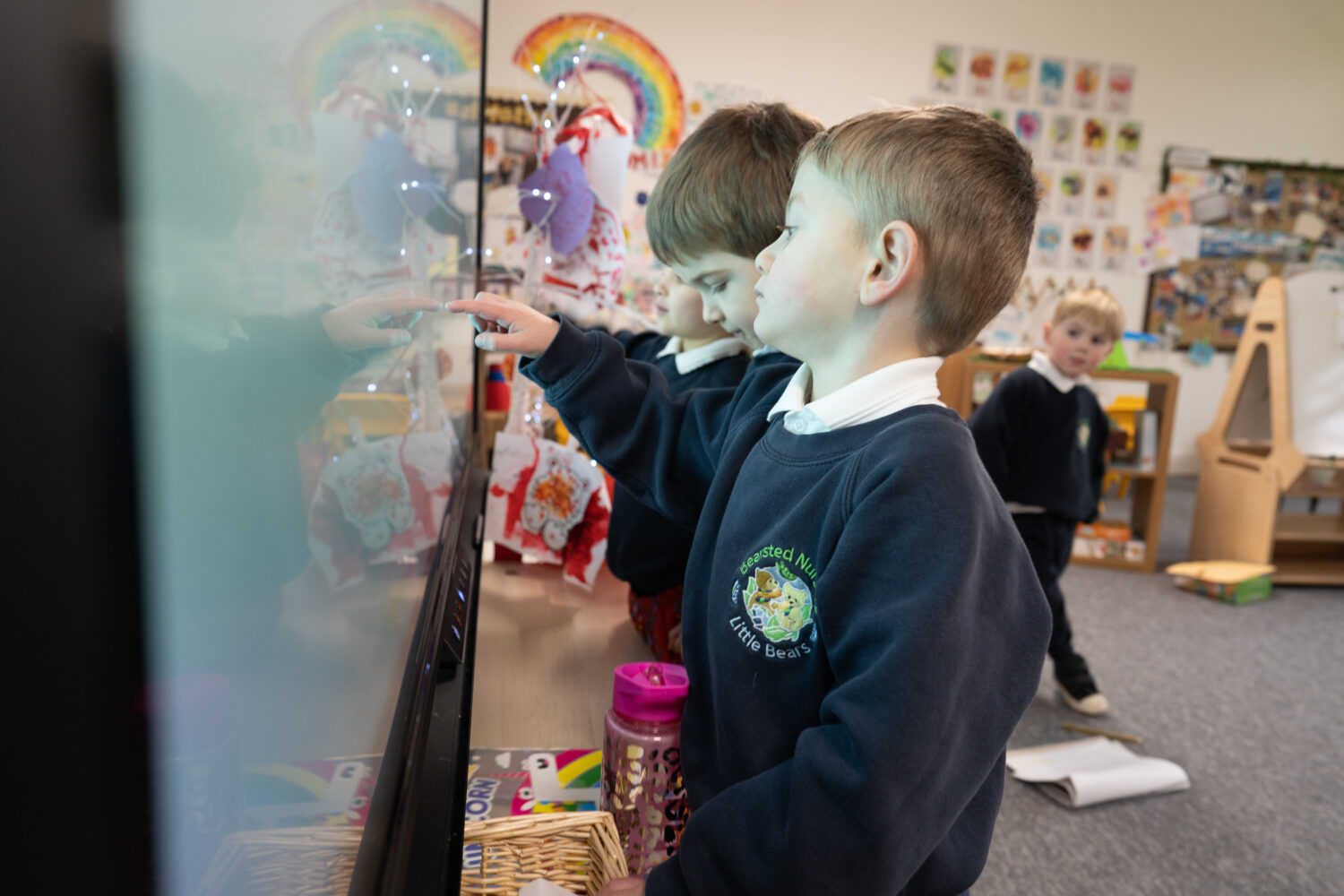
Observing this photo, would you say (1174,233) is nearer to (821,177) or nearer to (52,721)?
(821,177)

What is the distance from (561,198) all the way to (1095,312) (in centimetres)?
140

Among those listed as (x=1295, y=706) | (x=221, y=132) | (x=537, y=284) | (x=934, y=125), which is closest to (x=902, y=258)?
(x=934, y=125)

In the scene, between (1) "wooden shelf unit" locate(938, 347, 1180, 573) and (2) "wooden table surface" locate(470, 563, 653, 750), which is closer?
(2) "wooden table surface" locate(470, 563, 653, 750)

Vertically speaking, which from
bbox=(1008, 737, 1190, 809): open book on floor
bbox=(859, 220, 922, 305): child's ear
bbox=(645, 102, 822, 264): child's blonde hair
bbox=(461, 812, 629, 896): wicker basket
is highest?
bbox=(645, 102, 822, 264): child's blonde hair

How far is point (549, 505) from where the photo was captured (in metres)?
1.39

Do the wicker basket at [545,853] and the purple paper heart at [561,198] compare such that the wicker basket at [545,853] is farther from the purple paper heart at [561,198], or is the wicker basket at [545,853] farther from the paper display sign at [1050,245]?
the paper display sign at [1050,245]

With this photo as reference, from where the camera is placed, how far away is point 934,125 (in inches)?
24.8

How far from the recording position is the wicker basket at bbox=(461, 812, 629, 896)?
62cm

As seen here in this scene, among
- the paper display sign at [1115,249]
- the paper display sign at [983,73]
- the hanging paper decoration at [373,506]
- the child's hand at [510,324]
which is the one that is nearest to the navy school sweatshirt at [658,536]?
the child's hand at [510,324]

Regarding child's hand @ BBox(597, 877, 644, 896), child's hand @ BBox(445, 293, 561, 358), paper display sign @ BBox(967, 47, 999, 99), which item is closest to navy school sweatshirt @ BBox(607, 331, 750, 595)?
child's hand @ BBox(445, 293, 561, 358)

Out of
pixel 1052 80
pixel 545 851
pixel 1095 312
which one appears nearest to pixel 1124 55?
pixel 1052 80

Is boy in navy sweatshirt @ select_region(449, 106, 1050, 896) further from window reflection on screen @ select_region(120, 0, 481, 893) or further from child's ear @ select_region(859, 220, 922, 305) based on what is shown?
window reflection on screen @ select_region(120, 0, 481, 893)

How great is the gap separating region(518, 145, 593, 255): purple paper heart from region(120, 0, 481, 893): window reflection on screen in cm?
96

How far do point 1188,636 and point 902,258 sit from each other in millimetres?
2345
